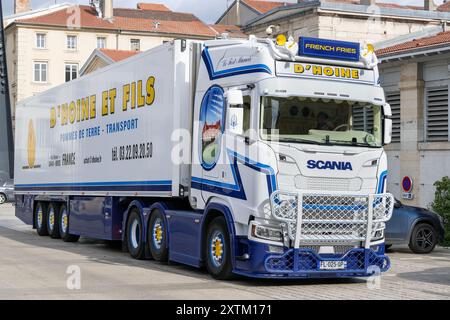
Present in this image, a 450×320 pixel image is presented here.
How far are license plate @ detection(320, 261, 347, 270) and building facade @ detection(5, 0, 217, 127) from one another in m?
69.1

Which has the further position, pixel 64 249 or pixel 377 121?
pixel 64 249

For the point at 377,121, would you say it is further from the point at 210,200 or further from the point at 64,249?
the point at 64,249

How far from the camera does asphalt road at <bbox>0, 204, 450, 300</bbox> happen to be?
11.4 metres

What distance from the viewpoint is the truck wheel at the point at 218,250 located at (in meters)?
12.8

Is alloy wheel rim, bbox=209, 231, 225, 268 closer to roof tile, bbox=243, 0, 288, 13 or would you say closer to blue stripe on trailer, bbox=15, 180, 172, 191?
blue stripe on trailer, bbox=15, 180, 172, 191

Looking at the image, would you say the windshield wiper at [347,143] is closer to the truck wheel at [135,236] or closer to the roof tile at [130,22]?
the truck wheel at [135,236]

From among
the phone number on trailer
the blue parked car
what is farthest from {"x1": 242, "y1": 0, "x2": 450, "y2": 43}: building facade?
the phone number on trailer

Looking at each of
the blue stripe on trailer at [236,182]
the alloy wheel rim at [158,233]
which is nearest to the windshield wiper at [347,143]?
the blue stripe on trailer at [236,182]

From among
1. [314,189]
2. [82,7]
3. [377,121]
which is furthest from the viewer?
[82,7]

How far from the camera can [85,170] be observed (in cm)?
1961

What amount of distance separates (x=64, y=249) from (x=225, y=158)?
7.67 meters

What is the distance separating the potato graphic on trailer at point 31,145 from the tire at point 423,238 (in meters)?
11.9

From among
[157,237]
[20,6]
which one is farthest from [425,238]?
[20,6]
